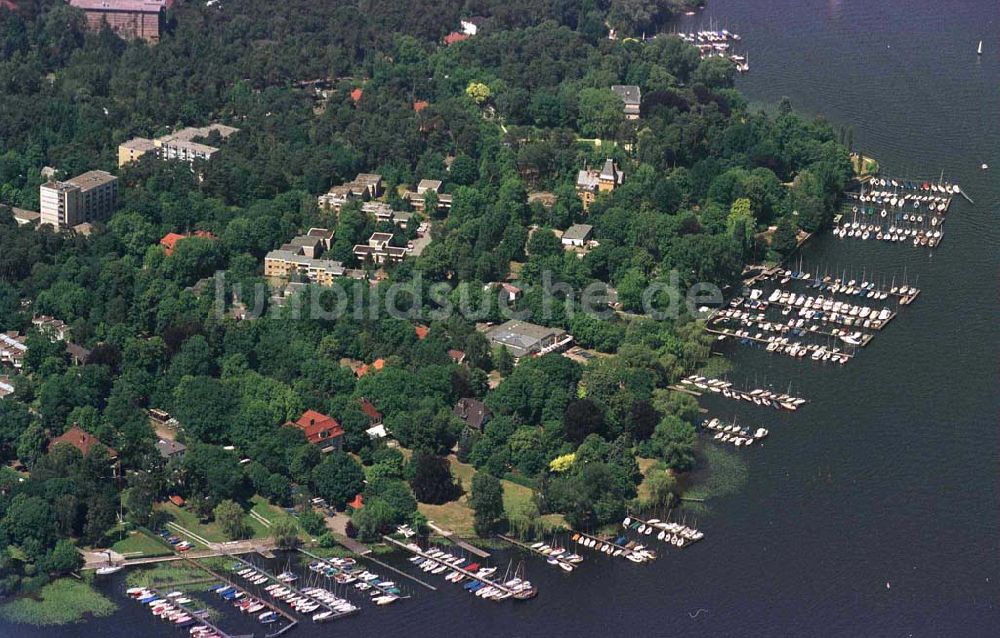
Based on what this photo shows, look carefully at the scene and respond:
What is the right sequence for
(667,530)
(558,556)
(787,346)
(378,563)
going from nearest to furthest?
(378,563) → (558,556) → (667,530) → (787,346)

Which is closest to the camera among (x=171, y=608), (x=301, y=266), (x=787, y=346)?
(x=171, y=608)

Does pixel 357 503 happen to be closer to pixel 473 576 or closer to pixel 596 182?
pixel 473 576

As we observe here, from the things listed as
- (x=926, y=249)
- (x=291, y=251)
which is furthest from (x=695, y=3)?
(x=291, y=251)

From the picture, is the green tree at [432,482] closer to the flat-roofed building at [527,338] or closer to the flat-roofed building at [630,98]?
the flat-roofed building at [527,338]

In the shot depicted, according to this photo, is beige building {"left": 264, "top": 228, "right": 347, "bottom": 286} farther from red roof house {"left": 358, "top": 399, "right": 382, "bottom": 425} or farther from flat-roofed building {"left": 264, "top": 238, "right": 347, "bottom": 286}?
red roof house {"left": 358, "top": 399, "right": 382, "bottom": 425}

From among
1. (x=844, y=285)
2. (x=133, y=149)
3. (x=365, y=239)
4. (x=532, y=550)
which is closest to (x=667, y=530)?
(x=532, y=550)

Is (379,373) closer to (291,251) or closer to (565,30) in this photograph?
(291,251)
